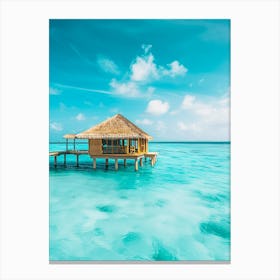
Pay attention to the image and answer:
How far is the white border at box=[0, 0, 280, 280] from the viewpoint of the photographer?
9.32 feet

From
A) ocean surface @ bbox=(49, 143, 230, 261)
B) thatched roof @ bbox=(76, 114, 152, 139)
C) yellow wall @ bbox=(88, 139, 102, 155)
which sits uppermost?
thatched roof @ bbox=(76, 114, 152, 139)

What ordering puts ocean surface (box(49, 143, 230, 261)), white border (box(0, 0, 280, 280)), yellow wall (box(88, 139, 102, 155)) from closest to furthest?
white border (box(0, 0, 280, 280)), ocean surface (box(49, 143, 230, 261)), yellow wall (box(88, 139, 102, 155))

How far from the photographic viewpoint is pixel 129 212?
14.3 feet

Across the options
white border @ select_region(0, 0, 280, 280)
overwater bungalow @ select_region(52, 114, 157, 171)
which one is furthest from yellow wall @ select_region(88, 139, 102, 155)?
white border @ select_region(0, 0, 280, 280)

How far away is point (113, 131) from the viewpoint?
728 cm

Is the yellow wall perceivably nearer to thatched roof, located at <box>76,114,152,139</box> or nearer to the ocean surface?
thatched roof, located at <box>76,114,152,139</box>

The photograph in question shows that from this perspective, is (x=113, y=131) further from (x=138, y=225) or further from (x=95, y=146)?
(x=138, y=225)

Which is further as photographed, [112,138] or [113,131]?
[113,131]

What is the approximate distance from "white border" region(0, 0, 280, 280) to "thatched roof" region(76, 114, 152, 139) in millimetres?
4116
